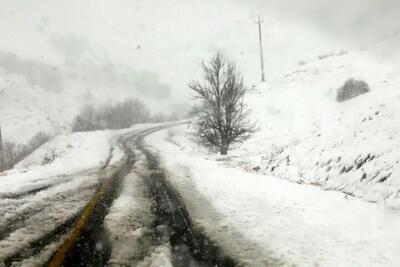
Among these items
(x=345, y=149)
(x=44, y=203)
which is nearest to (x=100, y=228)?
(x=44, y=203)

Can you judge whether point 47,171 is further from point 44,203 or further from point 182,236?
point 182,236

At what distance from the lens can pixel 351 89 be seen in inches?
1307

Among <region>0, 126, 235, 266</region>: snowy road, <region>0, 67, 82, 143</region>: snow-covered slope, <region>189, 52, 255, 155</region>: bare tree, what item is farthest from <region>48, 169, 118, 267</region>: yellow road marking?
<region>0, 67, 82, 143</region>: snow-covered slope

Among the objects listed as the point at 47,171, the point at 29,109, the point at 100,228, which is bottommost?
the point at 100,228

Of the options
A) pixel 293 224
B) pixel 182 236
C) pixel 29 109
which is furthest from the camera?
pixel 29 109

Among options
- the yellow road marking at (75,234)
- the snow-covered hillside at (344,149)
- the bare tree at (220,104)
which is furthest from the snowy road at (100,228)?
the bare tree at (220,104)

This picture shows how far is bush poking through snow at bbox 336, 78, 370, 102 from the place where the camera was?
3282cm

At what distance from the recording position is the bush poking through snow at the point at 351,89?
32819 millimetres

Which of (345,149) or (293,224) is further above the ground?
(345,149)

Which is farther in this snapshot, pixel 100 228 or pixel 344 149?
pixel 344 149

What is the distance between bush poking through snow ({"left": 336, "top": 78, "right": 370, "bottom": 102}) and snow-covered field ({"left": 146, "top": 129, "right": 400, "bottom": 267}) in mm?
24122

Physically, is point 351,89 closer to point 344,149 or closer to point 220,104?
point 220,104

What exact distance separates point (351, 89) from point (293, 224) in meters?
28.5

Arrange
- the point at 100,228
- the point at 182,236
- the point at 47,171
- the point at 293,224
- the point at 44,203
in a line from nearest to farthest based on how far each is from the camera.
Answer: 1. the point at 182,236
2. the point at 100,228
3. the point at 293,224
4. the point at 44,203
5. the point at 47,171
